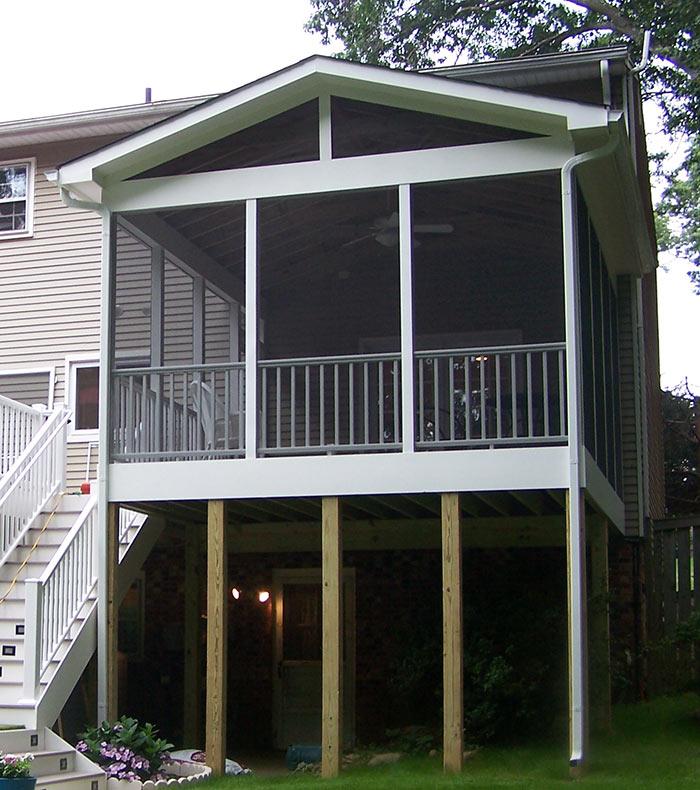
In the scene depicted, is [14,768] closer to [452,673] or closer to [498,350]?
[452,673]

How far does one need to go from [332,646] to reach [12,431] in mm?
4756

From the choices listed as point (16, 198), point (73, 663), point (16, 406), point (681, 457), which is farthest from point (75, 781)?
point (681, 457)

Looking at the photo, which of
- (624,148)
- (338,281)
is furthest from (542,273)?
(624,148)

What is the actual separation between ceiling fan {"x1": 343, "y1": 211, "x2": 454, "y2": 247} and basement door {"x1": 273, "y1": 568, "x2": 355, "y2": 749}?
407 cm

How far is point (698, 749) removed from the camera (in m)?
11.2

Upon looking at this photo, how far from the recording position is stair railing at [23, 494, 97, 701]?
10.4 metres

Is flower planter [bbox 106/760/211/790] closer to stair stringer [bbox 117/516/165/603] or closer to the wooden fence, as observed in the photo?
stair stringer [bbox 117/516/165/603]

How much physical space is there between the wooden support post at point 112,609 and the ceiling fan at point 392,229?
4705mm

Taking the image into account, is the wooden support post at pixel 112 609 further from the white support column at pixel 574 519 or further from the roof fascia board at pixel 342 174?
the white support column at pixel 574 519

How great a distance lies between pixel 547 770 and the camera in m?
10.2

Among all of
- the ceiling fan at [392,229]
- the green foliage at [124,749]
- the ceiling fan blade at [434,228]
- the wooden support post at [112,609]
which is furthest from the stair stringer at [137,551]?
the ceiling fan blade at [434,228]

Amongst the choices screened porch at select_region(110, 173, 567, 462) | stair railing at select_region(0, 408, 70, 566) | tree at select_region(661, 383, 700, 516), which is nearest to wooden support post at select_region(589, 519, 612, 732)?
screened porch at select_region(110, 173, 567, 462)

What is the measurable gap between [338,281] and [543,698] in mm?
6352

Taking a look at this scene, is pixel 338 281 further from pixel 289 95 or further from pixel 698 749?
pixel 698 749
